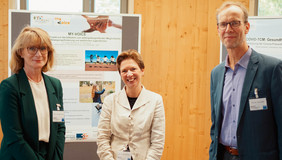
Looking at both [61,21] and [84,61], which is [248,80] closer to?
[84,61]

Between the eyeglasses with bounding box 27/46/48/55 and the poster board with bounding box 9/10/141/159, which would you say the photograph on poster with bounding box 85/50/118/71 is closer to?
the poster board with bounding box 9/10/141/159

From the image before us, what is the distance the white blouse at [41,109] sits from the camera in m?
1.98

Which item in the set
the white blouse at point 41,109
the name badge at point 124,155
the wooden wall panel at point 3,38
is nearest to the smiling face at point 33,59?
the white blouse at point 41,109

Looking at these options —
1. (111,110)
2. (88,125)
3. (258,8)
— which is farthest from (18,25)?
(258,8)

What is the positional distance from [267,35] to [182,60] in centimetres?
112

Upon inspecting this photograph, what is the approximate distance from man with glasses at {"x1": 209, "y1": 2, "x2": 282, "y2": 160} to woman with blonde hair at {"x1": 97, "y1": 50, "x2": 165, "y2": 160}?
1.66 feet

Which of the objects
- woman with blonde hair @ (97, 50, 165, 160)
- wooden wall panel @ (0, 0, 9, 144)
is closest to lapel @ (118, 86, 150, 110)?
woman with blonde hair @ (97, 50, 165, 160)

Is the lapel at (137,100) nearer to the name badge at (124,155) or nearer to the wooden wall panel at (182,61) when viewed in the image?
the name badge at (124,155)

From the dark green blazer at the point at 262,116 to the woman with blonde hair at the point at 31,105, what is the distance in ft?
4.31

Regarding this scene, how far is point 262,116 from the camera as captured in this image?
171 centimetres

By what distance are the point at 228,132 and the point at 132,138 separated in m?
0.78

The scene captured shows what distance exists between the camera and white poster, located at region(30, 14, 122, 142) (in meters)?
3.20

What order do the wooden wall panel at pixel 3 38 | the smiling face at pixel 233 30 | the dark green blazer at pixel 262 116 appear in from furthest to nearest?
1. the wooden wall panel at pixel 3 38
2. the smiling face at pixel 233 30
3. the dark green blazer at pixel 262 116

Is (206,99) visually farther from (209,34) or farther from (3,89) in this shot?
(3,89)
